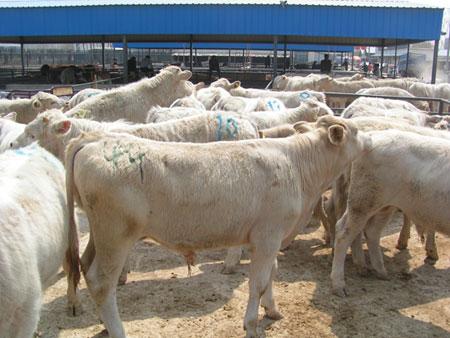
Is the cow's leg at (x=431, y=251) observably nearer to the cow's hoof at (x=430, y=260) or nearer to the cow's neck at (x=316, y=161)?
the cow's hoof at (x=430, y=260)

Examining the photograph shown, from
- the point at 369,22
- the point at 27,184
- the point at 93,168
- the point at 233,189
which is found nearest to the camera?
the point at 27,184

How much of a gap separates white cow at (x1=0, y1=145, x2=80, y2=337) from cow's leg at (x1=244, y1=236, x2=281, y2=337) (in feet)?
5.46

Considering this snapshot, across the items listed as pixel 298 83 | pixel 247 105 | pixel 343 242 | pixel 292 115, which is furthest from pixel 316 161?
pixel 298 83

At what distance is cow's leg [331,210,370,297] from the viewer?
222 inches

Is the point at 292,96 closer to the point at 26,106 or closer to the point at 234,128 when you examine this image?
the point at 26,106

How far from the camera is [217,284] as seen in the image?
5773 mm

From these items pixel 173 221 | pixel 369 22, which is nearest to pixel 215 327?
pixel 173 221

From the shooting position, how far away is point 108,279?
4129 mm

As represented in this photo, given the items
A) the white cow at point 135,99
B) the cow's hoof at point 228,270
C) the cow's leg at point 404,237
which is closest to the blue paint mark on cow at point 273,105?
the white cow at point 135,99

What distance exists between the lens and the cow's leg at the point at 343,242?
5.65 m

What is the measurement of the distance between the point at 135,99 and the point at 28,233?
637cm

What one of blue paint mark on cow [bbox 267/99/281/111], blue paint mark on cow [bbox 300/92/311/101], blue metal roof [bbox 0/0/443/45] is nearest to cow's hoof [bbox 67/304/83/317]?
blue paint mark on cow [bbox 267/99/281/111]

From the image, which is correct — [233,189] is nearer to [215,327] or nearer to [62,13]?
[215,327]

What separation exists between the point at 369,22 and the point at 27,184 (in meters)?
24.6
